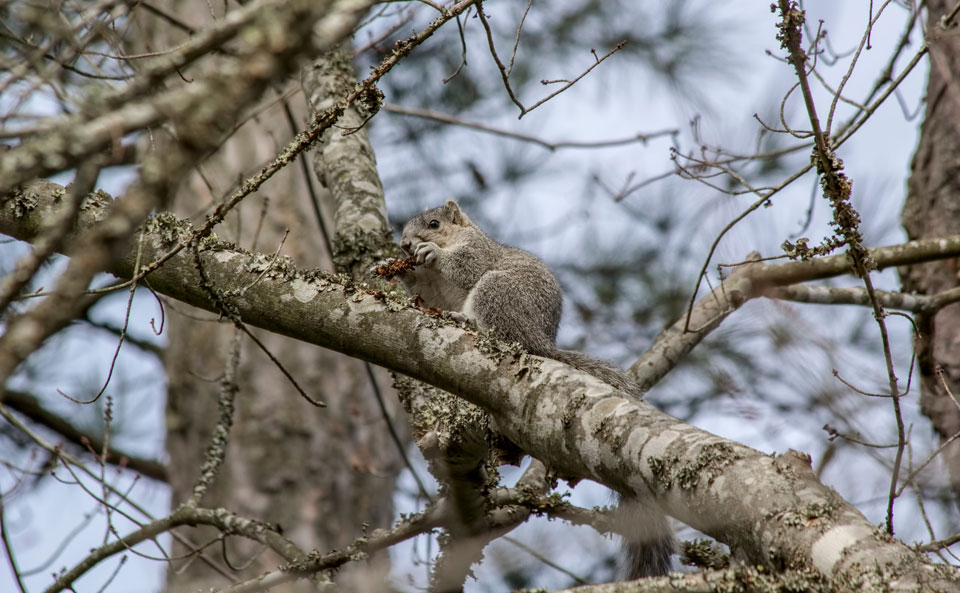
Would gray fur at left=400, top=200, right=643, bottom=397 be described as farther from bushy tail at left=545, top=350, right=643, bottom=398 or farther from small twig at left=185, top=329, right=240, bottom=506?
small twig at left=185, top=329, right=240, bottom=506

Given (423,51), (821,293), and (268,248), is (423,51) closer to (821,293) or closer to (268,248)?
(268,248)

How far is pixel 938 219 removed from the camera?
4.12 meters

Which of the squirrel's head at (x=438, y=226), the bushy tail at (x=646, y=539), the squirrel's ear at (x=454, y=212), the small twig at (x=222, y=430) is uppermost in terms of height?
the squirrel's ear at (x=454, y=212)

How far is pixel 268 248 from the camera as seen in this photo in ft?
18.8

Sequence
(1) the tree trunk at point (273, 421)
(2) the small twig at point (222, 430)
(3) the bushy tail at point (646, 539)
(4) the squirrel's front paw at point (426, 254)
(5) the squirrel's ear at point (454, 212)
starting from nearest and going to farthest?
1. (3) the bushy tail at point (646, 539)
2. (2) the small twig at point (222, 430)
3. (4) the squirrel's front paw at point (426, 254)
4. (5) the squirrel's ear at point (454, 212)
5. (1) the tree trunk at point (273, 421)

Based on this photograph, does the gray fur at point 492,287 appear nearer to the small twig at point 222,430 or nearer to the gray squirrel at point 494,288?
the gray squirrel at point 494,288

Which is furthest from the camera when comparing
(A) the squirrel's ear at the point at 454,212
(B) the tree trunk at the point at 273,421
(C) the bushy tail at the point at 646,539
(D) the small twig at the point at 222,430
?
(B) the tree trunk at the point at 273,421

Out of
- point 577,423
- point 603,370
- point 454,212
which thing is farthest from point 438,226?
point 577,423

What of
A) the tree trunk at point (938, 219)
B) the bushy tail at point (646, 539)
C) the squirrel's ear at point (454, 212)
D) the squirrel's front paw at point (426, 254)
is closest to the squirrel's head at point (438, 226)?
the squirrel's ear at point (454, 212)

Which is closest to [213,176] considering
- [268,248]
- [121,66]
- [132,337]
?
[268,248]

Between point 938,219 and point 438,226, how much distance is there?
2.42 m

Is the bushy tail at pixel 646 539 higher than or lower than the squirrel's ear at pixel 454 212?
lower

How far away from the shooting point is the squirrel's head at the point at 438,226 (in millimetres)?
4211

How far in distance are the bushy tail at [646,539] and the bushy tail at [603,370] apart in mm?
445
